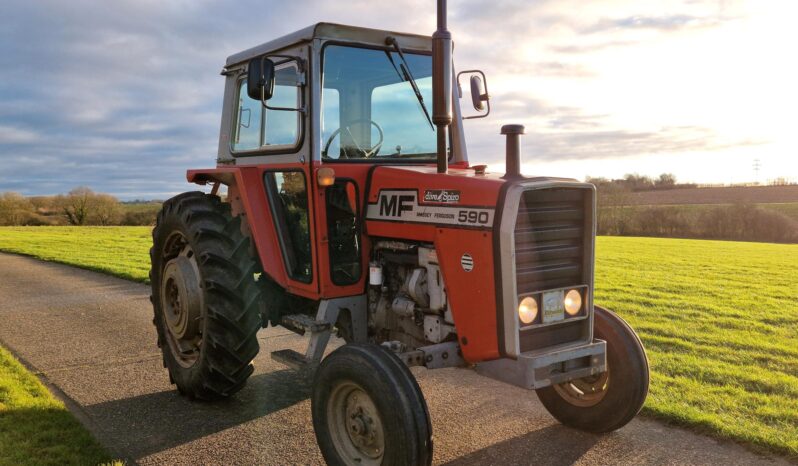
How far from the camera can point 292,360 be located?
14.0ft

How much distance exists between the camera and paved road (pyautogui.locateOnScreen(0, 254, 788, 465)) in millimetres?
3865

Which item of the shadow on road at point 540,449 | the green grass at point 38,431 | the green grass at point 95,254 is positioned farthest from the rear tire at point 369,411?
the green grass at point 95,254

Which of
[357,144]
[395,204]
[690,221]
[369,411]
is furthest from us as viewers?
[690,221]

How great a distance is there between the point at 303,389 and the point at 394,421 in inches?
87.3

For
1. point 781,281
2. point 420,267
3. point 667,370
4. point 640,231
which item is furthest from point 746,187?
point 420,267

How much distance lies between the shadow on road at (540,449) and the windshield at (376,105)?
2.16 m

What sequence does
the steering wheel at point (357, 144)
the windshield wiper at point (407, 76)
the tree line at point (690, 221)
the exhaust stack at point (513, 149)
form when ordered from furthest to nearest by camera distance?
the tree line at point (690, 221), the windshield wiper at point (407, 76), the steering wheel at point (357, 144), the exhaust stack at point (513, 149)

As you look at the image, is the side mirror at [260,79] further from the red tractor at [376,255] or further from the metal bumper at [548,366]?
the metal bumper at [548,366]

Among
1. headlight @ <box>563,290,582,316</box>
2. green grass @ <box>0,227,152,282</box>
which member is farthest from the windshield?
green grass @ <box>0,227,152,282</box>

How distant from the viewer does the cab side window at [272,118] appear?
14.7 ft

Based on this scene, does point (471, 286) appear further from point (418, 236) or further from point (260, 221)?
point (260, 221)

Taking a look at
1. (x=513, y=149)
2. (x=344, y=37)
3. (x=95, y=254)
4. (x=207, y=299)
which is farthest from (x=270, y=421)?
(x=95, y=254)

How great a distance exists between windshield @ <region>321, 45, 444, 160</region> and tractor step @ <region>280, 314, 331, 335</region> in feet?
4.01

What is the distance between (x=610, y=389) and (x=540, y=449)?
0.63 metres
